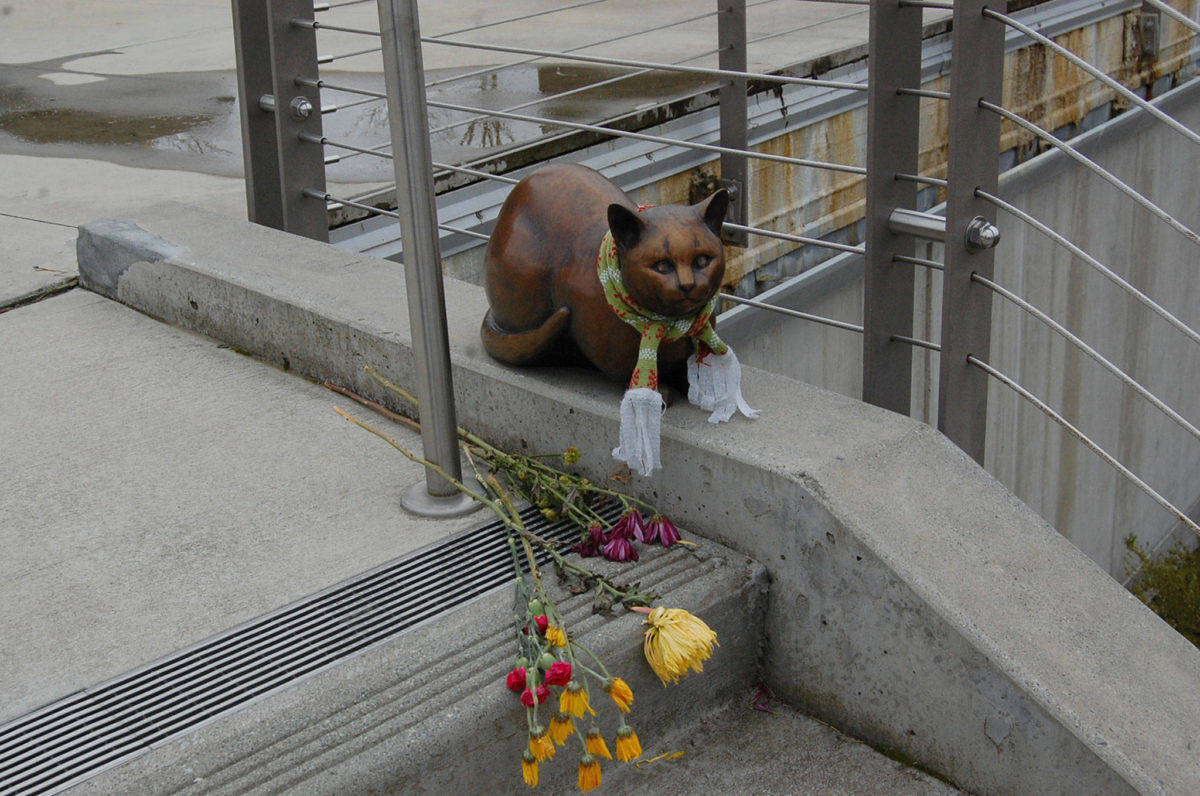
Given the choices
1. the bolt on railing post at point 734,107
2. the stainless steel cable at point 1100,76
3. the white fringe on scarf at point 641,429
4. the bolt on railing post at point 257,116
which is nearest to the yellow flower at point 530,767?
the white fringe on scarf at point 641,429

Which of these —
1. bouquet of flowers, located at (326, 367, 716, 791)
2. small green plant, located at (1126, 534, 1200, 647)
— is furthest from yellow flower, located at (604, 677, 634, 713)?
small green plant, located at (1126, 534, 1200, 647)

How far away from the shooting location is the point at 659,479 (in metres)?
2.16

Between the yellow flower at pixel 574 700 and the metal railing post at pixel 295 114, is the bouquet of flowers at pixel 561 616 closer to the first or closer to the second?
the yellow flower at pixel 574 700

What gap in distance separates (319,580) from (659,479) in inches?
23.6

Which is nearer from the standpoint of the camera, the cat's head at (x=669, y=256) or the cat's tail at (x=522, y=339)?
the cat's head at (x=669, y=256)

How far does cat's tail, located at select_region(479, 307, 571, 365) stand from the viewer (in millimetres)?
2217

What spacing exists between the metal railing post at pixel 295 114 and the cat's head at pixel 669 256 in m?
1.82

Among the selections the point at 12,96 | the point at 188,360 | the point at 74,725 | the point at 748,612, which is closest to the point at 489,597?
the point at 748,612

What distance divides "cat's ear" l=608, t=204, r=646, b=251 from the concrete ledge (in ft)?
1.10

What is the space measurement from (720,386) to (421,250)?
0.55 metres

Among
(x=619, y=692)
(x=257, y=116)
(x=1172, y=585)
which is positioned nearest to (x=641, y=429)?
(x=619, y=692)

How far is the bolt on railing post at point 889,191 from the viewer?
2236 mm

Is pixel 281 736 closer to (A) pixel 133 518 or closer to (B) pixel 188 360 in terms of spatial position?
(A) pixel 133 518

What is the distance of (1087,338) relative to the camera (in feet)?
21.4
